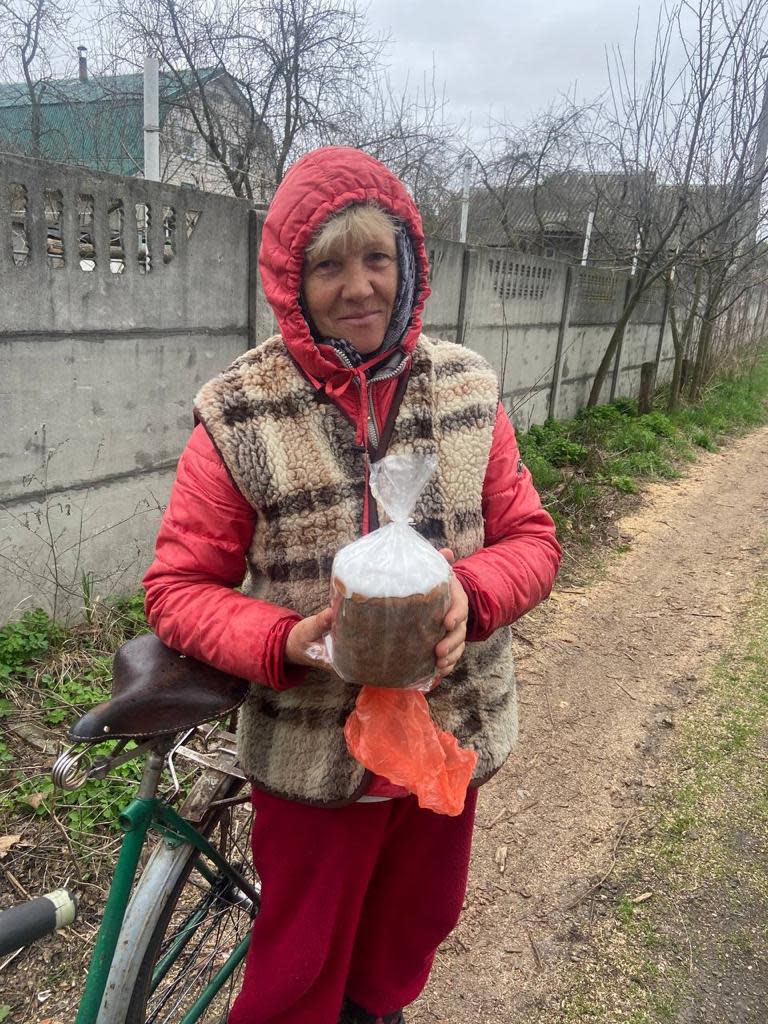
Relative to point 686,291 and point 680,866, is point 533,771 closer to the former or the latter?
point 680,866

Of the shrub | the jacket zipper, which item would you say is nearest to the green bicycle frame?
the jacket zipper

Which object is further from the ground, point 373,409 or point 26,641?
point 373,409

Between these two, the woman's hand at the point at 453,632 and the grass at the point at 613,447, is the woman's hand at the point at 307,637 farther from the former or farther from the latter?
the grass at the point at 613,447

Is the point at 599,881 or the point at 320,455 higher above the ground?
the point at 320,455

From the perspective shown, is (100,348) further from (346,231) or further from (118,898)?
(118,898)

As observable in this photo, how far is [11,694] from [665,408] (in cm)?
1025

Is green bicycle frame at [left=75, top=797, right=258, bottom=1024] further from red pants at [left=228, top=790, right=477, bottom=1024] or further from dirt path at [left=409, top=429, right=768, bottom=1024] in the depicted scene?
dirt path at [left=409, top=429, right=768, bottom=1024]

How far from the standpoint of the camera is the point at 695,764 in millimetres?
3178

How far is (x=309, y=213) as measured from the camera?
1306 millimetres

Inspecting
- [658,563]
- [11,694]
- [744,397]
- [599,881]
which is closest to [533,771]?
[599,881]

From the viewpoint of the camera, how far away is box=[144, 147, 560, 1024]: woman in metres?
1.30

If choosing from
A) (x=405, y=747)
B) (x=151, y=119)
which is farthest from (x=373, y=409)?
(x=151, y=119)

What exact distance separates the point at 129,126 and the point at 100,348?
588cm

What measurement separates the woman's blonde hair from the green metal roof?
7.25 meters
